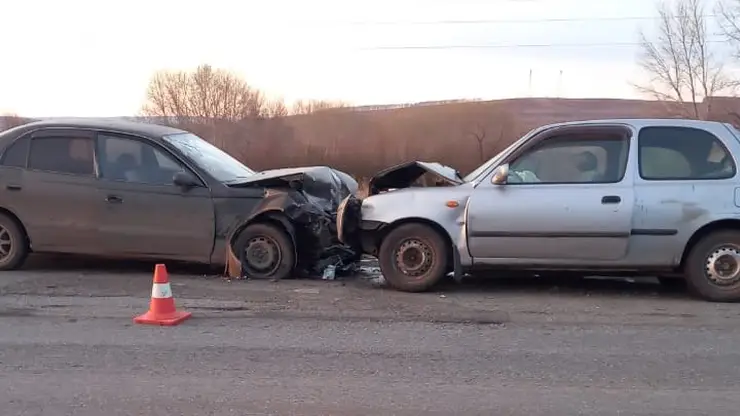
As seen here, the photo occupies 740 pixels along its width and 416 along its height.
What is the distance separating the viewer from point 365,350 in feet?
20.3

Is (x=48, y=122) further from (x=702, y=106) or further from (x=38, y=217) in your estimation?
(x=702, y=106)

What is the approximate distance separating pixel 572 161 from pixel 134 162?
4.81m

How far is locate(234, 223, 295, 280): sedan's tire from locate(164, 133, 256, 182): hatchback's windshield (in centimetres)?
79

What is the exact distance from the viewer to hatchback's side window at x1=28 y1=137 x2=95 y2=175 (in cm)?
938

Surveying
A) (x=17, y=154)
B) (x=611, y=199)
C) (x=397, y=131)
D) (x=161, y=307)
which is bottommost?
(x=161, y=307)

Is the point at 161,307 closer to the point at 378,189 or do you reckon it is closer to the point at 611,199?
the point at 378,189

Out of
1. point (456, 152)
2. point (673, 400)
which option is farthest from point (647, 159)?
point (456, 152)

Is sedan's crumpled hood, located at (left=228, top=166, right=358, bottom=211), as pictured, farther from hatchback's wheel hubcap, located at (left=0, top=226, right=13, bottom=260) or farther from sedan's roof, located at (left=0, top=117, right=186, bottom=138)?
hatchback's wheel hubcap, located at (left=0, top=226, right=13, bottom=260)

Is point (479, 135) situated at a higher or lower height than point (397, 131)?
lower

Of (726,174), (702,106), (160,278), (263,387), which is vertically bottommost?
(263,387)

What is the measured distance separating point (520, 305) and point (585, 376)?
2.27 meters

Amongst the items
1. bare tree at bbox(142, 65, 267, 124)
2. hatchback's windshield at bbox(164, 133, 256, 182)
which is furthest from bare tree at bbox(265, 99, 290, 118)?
hatchback's windshield at bbox(164, 133, 256, 182)

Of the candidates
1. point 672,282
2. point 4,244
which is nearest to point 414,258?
point 672,282

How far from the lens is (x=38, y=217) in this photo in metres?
9.30
